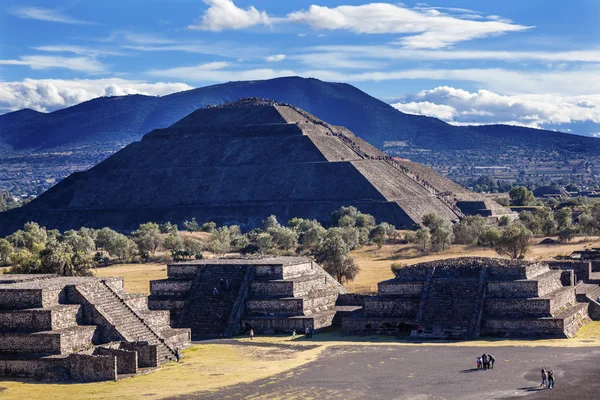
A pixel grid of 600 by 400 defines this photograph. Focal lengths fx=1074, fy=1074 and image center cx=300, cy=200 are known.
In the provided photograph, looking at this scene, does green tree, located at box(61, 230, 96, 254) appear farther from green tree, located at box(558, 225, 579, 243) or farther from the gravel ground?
the gravel ground

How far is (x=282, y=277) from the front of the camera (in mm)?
57344

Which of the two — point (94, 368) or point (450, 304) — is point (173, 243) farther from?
point (94, 368)

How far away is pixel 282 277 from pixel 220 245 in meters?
48.8

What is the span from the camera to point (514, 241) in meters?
85.3

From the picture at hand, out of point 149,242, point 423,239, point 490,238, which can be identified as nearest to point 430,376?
point 490,238

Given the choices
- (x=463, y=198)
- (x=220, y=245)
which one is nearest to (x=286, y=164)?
(x=463, y=198)

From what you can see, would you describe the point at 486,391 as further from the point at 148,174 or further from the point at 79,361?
the point at 148,174

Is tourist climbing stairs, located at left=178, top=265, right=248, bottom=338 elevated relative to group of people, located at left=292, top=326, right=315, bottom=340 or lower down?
elevated

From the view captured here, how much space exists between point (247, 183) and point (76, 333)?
11804cm

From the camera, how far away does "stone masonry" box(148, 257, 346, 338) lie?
55688 millimetres

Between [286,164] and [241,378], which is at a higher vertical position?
[286,164]

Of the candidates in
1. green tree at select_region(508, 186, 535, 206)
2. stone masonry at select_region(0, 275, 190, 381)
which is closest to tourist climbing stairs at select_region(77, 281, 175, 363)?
stone masonry at select_region(0, 275, 190, 381)

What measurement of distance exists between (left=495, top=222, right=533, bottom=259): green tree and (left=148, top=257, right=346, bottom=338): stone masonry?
28763 mm

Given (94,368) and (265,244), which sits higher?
(265,244)
